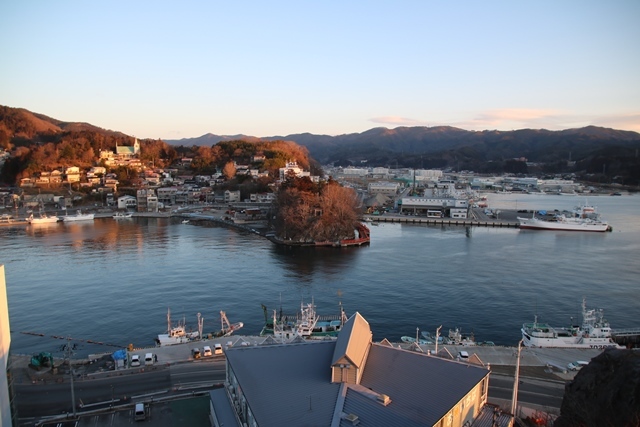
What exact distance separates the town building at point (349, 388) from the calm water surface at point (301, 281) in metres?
6.04

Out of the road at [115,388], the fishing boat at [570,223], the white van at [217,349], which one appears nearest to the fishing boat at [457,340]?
the white van at [217,349]

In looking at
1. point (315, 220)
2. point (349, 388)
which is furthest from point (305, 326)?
point (315, 220)

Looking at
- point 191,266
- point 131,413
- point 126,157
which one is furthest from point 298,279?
point 126,157

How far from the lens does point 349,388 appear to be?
6.50 meters

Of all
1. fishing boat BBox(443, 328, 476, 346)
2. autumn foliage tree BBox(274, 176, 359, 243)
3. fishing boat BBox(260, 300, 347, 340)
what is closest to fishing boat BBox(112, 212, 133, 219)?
autumn foliage tree BBox(274, 176, 359, 243)

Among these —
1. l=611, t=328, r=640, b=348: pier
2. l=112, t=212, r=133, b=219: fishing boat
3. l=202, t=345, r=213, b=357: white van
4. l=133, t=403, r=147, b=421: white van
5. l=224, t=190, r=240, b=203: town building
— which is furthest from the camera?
l=224, t=190, r=240, b=203: town building

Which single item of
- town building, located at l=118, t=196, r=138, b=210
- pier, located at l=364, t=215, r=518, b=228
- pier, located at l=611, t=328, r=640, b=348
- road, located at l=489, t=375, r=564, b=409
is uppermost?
town building, located at l=118, t=196, r=138, b=210

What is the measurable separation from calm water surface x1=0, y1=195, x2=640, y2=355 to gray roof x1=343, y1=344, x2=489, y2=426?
6035 mm

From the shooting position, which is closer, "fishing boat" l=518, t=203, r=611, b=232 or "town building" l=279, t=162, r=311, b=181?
"fishing boat" l=518, t=203, r=611, b=232

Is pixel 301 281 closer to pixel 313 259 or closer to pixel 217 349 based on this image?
pixel 313 259

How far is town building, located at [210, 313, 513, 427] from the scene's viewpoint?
607 cm

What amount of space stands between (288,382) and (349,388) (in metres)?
0.93

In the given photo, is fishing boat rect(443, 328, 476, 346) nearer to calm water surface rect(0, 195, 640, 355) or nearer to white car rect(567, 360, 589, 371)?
calm water surface rect(0, 195, 640, 355)

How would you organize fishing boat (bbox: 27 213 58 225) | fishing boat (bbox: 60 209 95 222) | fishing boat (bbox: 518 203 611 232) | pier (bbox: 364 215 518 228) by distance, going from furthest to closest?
pier (bbox: 364 215 518 228) < fishing boat (bbox: 60 209 95 222) < fishing boat (bbox: 27 213 58 225) < fishing boat (bbox: 518 203 611 232)
